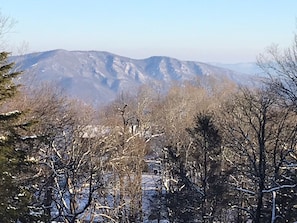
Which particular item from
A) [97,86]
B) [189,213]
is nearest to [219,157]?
[189,213]

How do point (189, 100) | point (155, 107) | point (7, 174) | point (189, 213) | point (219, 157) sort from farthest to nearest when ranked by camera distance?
point (189, 100) → point (155, 107) → point (219, 157) → point (189, 213) → point (7, 174)

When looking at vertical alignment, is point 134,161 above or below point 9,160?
below

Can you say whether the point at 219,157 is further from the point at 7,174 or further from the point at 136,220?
the point at 7,174

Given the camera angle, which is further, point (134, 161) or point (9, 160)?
point (134, 161)

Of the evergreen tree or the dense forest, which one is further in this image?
the dense forest

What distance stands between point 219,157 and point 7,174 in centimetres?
1395

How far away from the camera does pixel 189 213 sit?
2111 cm

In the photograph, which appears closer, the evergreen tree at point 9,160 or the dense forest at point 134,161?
the evergreen tree at point 9,160

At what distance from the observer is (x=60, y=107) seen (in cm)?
2389

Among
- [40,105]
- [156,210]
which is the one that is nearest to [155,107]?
[156,210]

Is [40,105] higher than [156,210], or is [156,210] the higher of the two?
[40,105]

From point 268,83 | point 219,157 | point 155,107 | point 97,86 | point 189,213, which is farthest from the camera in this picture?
point 97,86

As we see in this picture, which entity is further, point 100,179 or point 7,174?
point 100,179

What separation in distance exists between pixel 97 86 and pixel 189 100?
135m
